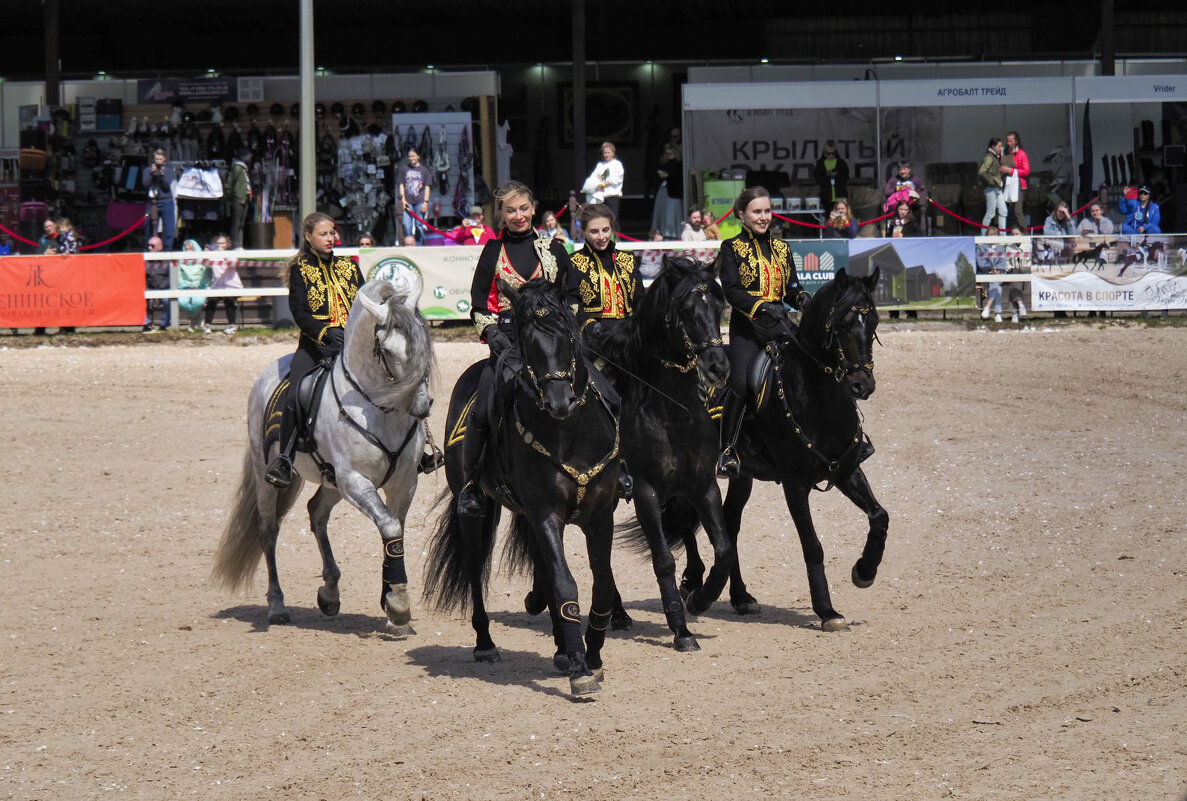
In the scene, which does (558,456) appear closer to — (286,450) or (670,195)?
(286,450)

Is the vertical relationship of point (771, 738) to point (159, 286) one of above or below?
below

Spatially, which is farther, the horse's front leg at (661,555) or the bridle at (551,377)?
the horse's front leg at (661,555)

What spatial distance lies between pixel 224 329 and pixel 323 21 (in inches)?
537

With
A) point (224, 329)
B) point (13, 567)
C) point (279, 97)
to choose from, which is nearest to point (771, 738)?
point (13, 567)

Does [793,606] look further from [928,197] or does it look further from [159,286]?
[928,197]

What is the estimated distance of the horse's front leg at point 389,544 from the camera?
8.64 m

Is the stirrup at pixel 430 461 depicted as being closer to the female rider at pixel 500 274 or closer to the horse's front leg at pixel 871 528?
the female rider at pixel 500 274

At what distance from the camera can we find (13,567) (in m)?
10.9

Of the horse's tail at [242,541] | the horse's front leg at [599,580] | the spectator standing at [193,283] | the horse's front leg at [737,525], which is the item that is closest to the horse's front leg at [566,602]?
the horse's front leg at [599,580]

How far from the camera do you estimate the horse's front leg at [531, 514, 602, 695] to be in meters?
7.43

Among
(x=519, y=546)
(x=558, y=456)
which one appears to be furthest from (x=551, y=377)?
(x=519, y=546)

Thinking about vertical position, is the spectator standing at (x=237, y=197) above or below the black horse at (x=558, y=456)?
above

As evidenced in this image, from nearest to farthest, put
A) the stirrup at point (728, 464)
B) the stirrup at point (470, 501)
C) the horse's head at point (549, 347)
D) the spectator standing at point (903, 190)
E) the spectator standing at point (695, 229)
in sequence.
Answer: the horse's head at point (549, 347) < the stirrup at point (470, 501) < the stirrup at point (728, 464) < the spectator standing at point (695, 229) < the spectator standing at point (903, 190)

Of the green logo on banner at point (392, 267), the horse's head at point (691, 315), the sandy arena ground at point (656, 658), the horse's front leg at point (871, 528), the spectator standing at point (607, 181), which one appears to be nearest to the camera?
the sandy arena ground at point (656, 658)
